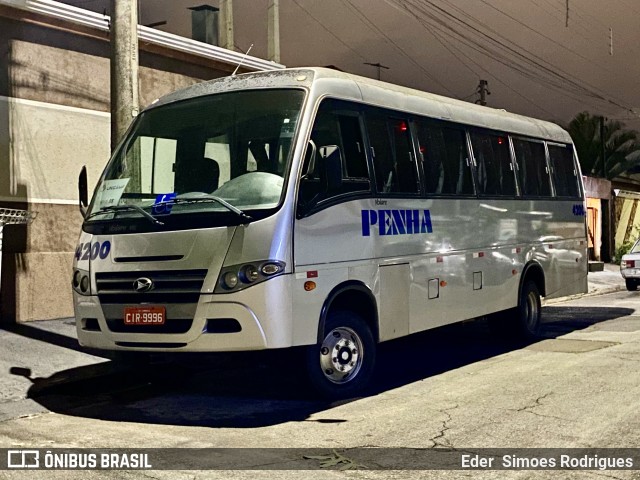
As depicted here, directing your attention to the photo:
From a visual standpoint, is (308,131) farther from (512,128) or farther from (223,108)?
(512,128)

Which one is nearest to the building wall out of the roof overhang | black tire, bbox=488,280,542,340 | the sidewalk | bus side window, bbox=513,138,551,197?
the roof overhang

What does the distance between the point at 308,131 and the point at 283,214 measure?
895mm

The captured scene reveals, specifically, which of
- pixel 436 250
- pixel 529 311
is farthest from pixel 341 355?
pixel 529 311

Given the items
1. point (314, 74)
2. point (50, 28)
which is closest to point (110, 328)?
point (314, 74)

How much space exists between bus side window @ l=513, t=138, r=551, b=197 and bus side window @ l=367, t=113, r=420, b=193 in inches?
128

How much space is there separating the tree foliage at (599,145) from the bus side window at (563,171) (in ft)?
85.8

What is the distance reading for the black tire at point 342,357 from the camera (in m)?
8.16

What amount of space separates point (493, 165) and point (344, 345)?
4330 mm

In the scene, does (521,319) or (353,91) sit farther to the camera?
(521,319)

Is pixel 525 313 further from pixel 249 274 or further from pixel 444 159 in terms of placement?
pixel 249 274

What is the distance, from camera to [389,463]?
5.95 metres

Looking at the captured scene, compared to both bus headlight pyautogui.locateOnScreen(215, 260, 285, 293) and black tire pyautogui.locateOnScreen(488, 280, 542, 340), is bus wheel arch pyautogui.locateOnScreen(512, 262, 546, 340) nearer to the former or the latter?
black tire pyautogui.locateOnScreen(488, 280, 542, 340)

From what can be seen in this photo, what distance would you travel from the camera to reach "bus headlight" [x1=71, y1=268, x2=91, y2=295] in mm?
8377

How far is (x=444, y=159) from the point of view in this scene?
10516 mm
